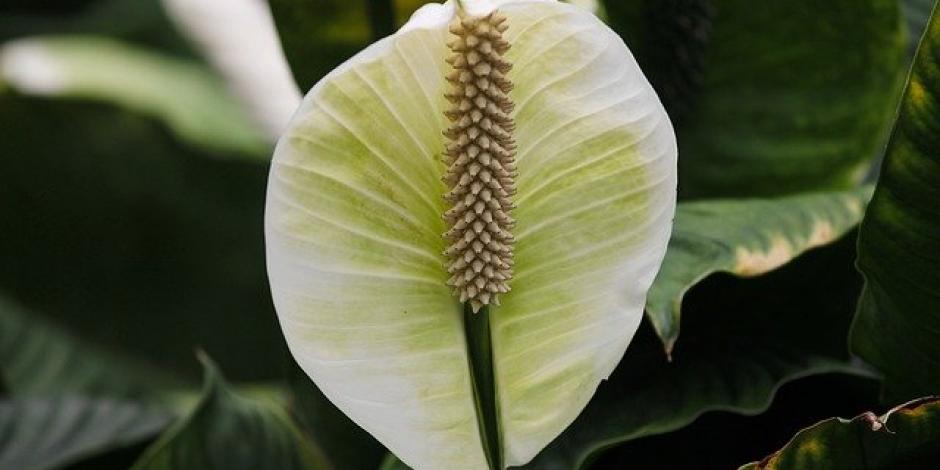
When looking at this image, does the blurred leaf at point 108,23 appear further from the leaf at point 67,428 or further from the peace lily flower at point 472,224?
the peace lily flower at point 472,224

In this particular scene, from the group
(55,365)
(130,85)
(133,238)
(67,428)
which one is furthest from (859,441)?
(130,85)

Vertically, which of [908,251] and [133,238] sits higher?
[908,251]

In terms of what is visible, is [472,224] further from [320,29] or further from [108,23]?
[108,23]

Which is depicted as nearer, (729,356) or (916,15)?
(729,356)

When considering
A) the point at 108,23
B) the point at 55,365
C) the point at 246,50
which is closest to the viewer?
the point at 55,365

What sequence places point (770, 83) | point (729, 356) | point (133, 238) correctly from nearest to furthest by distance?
point (729, 356) < point (770, 83) < point (133, 238)

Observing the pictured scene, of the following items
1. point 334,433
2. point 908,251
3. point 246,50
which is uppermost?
point 908,251

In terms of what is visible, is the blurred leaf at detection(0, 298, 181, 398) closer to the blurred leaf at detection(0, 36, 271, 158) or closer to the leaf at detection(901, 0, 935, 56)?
the blurred leaf at detection(0, 36, 271, 158)

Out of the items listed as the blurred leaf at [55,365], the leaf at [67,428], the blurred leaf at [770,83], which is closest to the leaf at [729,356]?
the blurred leaf at [770,83]
